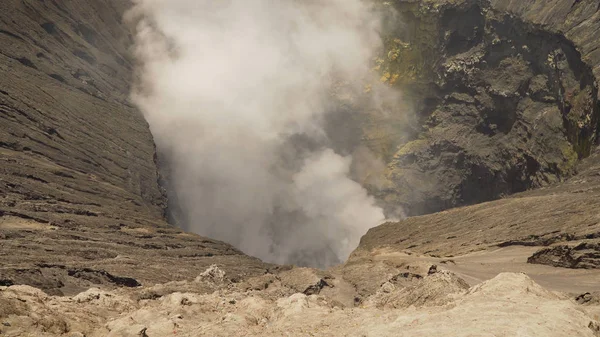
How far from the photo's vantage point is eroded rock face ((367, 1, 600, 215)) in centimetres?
12321

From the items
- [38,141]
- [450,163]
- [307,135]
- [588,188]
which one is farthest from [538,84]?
[38,141]

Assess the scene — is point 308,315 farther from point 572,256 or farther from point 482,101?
point 482,101

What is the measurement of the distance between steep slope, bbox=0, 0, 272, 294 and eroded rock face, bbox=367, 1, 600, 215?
79187 mm

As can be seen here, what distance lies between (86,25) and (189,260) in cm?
10515

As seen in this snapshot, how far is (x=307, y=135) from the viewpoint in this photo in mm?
199625

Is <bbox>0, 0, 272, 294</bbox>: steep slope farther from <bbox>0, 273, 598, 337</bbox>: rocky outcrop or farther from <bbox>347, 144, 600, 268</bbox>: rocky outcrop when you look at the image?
<bbox>347, 144, 600, 268</bbox>: rocky outcrop

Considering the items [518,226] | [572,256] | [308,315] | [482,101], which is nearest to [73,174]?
[308,315]

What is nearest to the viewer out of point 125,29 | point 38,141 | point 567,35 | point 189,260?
point 189,260

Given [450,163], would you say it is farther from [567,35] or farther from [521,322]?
[521,322]

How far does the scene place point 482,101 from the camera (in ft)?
517

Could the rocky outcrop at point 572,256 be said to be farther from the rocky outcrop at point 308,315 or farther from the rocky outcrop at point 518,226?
the rocky outcrop at point 308,315

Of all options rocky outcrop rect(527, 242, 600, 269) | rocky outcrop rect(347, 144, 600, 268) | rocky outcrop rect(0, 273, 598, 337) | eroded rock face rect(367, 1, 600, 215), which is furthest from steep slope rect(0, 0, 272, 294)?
eroded rock face rect(367, 1, 600, 215)

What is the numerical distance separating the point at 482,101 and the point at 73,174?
375 feet

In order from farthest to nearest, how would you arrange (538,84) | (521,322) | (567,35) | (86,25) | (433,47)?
(433,47)
(86,25)
(538,84)
(567,35)
(521,322)
